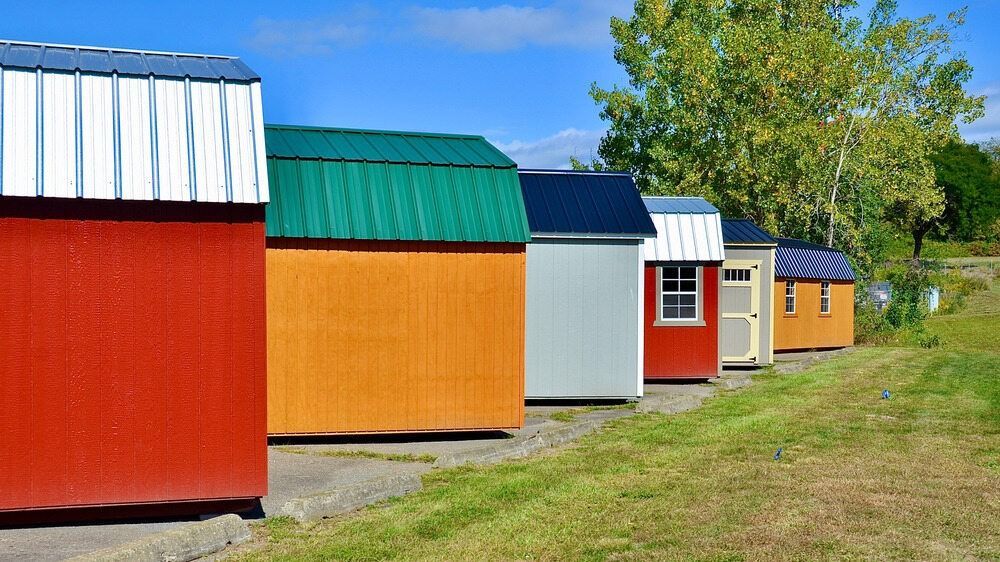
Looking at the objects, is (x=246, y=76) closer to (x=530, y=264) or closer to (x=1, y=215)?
(x=1, y=215)

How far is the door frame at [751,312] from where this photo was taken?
24438 mm

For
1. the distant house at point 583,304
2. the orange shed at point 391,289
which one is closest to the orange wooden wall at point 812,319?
the distant house at point 583,304

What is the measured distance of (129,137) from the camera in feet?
27.6

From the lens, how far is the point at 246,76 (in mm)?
9016

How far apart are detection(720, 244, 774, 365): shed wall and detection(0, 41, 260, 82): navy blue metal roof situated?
1665cm

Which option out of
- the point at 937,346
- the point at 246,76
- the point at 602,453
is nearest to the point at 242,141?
the point at 246,76

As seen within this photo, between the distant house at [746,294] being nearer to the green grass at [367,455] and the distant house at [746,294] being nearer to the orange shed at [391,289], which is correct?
the orange shed at [391,289]

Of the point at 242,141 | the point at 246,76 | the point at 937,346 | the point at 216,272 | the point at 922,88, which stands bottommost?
the point at 937,346

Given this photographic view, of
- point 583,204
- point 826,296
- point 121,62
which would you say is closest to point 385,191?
point 121,62

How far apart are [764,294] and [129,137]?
62.1 feet

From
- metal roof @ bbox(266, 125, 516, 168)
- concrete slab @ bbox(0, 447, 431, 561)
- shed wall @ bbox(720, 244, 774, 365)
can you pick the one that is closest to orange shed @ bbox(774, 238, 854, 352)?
shed wall @ bbox(720, 244, 774, 365)

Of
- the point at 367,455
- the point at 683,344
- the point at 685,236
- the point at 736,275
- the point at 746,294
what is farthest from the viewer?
the point at 736,275

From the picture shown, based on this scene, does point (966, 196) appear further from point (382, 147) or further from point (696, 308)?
point (382, 147)

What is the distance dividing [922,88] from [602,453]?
33235 millimetres
